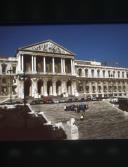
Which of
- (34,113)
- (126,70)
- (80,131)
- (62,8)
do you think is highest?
(62,8)

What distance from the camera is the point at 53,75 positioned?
715 cm

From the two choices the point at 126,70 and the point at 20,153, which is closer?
the point at 20,153

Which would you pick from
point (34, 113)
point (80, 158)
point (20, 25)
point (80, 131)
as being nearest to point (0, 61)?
point (20, 25)

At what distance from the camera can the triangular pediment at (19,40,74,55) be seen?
21.4ft

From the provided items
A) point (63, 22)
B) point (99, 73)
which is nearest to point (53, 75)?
point (99, 73)

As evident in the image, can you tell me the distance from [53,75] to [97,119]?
158 centimetres

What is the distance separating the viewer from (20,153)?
620 centimetres

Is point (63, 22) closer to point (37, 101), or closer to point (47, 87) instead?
point (47, 87)

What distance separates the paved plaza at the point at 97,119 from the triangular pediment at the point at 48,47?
126cm

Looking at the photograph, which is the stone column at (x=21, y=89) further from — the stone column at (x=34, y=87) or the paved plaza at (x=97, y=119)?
the paved plaza at (x=97, y=119)

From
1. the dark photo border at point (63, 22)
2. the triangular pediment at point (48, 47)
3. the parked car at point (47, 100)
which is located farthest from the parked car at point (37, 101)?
the triangular pediment at point (48, 47)

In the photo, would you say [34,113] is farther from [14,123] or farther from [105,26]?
[105,26]

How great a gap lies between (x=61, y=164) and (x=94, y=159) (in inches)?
28.0

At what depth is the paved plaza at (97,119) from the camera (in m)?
6.26
